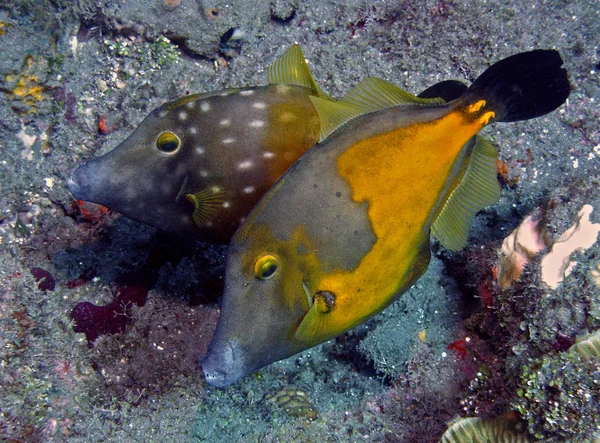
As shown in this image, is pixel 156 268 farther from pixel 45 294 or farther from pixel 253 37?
pixel 253 37

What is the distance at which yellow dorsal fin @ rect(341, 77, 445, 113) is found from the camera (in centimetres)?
228

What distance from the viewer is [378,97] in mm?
2285

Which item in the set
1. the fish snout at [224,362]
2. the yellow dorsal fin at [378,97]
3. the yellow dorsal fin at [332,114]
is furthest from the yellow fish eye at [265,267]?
the yellow dorsal fin at [378,97]

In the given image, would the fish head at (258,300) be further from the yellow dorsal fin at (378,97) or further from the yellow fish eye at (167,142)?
the yellow fish eye at (167,142)

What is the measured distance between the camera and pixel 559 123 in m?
4.93

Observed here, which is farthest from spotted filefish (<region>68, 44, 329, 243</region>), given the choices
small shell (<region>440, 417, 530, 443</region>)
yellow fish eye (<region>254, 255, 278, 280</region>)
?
small shell (<region>440, 417, 530, 443</region>)

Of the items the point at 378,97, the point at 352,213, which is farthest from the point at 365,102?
the point at 352,213

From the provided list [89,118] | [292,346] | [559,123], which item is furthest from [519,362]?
[89,118]

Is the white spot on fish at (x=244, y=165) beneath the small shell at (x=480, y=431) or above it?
above

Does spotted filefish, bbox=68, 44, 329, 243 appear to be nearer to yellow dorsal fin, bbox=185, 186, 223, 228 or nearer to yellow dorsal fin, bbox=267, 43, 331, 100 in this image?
yellow dorsal fin, bbox=185, 186, 223, 228

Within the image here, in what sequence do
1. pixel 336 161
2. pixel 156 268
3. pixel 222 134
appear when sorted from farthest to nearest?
pixel 156 268 < pixel 222 134 < pixel 336 161

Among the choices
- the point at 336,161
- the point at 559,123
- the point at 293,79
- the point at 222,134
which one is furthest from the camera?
the point at 559,123

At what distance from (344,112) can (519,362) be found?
7.77 feet

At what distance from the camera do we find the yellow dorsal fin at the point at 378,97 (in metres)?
→ 2.28
